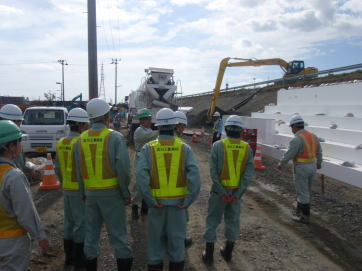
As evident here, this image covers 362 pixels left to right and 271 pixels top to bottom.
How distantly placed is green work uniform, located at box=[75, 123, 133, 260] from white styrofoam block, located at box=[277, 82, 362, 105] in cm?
1074

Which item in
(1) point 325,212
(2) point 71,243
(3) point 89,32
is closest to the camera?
(2) point 71,243

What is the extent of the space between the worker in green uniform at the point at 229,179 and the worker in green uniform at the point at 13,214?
2588 mm

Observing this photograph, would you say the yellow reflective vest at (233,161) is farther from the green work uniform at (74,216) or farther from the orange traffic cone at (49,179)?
the orange traffic cone at (49,179)

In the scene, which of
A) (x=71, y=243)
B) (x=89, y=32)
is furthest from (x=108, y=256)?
(x=89, y=32)

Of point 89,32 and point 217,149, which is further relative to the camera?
point 89,32

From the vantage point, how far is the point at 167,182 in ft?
12.0

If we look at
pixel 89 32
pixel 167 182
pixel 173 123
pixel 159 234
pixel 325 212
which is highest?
pixel 89 32

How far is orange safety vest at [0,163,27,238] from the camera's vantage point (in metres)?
2.62

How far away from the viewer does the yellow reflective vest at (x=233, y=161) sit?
181 inches

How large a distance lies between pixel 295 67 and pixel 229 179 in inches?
946

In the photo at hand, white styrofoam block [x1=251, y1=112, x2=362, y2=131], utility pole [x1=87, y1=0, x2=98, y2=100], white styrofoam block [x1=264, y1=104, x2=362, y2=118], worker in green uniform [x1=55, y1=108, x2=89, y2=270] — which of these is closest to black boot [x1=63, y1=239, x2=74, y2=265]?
worker in green uniform [x1=55, y1=108, x2=89, y2=270]

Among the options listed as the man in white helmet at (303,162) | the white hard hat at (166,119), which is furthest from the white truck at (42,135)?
the white hard hat at (166,119)

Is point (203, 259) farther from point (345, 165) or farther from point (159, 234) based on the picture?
point (345, 165)

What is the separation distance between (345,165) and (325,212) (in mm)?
2929
